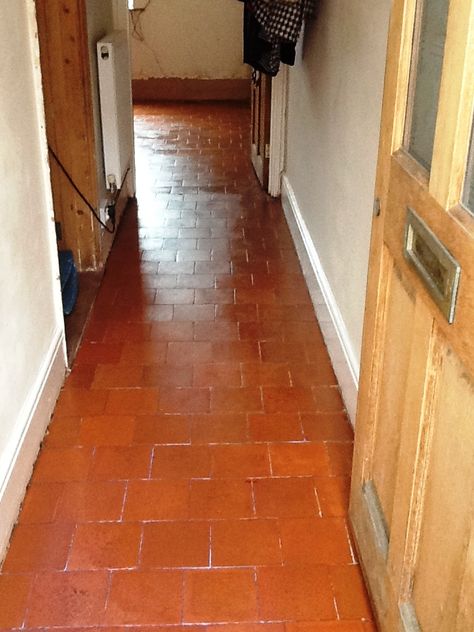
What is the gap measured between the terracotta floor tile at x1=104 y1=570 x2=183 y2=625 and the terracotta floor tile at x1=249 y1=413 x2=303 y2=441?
65 centimetres

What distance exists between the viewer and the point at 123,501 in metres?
2.08

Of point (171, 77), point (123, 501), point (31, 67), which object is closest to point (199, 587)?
point (123, 501)

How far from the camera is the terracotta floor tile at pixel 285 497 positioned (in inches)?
80.6

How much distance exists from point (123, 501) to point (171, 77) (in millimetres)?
6739

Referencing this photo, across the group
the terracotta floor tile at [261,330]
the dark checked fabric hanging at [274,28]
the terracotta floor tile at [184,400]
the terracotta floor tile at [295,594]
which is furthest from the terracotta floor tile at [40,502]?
the dark checked fabric hanging at [274,28]

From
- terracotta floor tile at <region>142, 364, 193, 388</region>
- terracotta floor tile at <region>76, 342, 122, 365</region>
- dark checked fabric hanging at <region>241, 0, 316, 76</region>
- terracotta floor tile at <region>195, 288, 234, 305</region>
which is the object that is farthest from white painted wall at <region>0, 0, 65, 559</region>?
dark checked fabric hanging at <region>241, 0, 316, 76</region>

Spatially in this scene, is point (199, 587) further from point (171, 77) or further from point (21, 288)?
point (171, 77)

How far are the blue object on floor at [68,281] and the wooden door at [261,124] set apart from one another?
76.1 inches

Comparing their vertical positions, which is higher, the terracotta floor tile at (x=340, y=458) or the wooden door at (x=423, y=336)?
the wooden door at (x=423, y=336)

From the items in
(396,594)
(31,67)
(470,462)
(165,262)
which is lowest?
(165,262)

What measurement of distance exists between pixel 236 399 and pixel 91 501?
0.69m

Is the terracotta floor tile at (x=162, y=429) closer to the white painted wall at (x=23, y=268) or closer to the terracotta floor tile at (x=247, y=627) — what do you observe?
the white painted wall at (x=23, y=268)

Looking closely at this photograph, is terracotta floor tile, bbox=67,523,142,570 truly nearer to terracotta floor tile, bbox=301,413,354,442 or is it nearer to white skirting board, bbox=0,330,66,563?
white skirting board, bbox=0,330,66,563

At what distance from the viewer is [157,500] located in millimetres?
2090
